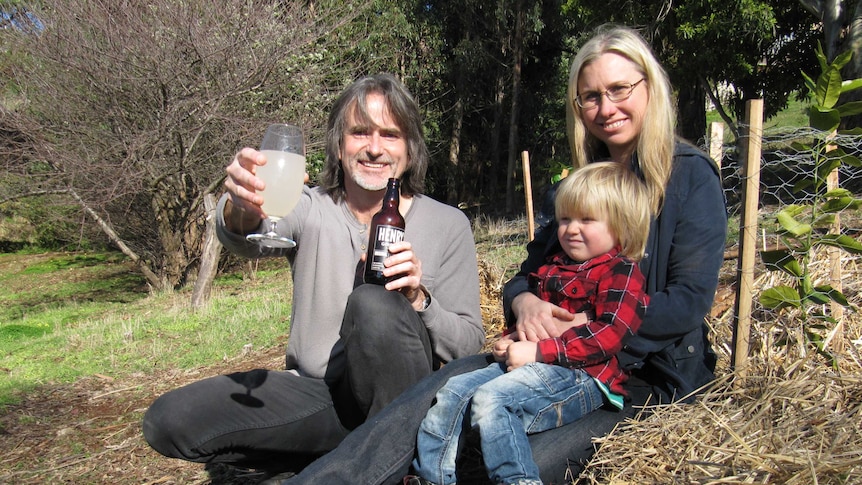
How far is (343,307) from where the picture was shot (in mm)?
2844

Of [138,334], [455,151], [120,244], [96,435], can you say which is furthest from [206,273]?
[455,151]

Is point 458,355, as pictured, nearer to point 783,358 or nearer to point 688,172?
point 688,172

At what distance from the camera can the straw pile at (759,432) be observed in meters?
2.07

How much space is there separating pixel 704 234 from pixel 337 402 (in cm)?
159

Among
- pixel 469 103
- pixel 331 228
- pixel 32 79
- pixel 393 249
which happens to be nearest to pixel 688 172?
pixel 393 249

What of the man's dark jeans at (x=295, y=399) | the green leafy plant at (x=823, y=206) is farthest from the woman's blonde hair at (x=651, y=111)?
the man's dark jeans at (x=295, y=399)

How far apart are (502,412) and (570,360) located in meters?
0.32

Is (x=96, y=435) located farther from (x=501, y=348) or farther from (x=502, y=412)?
(x=502, y=412)

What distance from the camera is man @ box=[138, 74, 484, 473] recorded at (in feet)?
8.13

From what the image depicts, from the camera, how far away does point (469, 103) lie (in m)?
20.5

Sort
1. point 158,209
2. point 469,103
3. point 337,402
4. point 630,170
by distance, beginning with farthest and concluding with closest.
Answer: point 469,103, point 158,209, point 337,402, point 630,170

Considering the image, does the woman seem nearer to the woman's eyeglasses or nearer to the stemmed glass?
the woman's eyeglasses

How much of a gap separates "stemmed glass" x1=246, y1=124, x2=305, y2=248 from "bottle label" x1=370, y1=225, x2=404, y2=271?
0.34m

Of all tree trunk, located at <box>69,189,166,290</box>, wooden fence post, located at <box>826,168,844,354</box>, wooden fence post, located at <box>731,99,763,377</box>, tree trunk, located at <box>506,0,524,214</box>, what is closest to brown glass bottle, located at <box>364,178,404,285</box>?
wooden fence post, located at <box>731,99,763,377</box>
